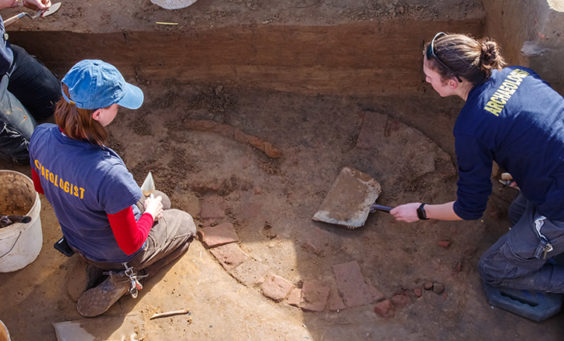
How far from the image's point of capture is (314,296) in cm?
384

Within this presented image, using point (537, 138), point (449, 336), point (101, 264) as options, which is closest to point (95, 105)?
point (101, 264)

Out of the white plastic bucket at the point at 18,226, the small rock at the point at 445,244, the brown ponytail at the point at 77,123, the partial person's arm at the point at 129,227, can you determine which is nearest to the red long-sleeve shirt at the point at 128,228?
the partial person's arm at the point at 129,227

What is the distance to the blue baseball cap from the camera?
268 cm

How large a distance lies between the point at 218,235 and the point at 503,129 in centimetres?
233

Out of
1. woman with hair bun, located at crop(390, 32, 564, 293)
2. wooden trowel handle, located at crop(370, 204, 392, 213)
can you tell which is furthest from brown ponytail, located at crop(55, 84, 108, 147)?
wooden trowel handle, located at crop(370, 204, 392, 213)

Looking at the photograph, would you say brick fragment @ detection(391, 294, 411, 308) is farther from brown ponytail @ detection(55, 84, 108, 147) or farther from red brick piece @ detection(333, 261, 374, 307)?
brown ponytail @ detection(55, 84, 108, 147)

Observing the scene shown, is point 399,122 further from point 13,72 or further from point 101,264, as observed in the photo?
point 13,72

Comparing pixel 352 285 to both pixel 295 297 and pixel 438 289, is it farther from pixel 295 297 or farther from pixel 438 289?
pixel 438 289

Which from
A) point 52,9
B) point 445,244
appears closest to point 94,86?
point 445,244

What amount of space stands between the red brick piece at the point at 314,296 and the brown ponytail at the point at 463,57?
1825 mm

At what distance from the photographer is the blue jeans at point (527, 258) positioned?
10.4 feet

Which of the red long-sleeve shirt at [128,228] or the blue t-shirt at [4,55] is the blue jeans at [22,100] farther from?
the red long-sleeve shirt at [128,228]

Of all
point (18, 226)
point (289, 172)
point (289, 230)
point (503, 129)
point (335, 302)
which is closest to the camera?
point (503, 129)

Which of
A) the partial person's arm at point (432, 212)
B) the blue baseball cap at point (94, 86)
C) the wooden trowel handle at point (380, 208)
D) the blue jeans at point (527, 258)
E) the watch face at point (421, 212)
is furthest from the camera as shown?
the wooden trowel handle at point (380, 208)
